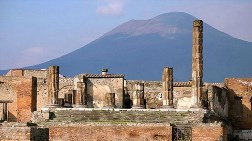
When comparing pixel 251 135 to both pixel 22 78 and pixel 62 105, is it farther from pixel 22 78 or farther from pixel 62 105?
pixel 22 78

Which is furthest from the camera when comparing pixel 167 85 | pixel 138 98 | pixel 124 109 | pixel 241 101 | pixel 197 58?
pixel 241 101

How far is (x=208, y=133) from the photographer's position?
77.8ft

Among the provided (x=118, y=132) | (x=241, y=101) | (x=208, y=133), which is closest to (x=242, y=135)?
(x=208, y=133)

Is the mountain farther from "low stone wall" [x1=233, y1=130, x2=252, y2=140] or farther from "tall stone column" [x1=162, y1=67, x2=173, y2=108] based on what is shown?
"tall stone column" [x1=162, y1=67, x2=173, y2=108]

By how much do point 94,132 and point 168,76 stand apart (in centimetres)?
752

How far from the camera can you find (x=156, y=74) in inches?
6560

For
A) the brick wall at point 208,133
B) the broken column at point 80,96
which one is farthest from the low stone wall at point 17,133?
the broken column at point 80,96

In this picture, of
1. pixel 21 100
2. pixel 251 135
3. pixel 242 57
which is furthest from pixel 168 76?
pixel 242 57

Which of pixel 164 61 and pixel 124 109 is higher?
pixel 164 61

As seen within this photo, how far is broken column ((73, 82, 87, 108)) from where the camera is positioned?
102 ft

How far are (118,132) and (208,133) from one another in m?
3.01

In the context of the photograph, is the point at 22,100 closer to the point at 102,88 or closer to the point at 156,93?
the point at 102,88

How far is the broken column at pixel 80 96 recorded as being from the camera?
102ft

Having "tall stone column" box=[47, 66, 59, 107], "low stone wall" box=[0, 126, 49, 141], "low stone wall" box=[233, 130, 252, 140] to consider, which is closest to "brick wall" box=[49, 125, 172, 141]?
"low stone wall" box=[0, 126, 49, 141]
